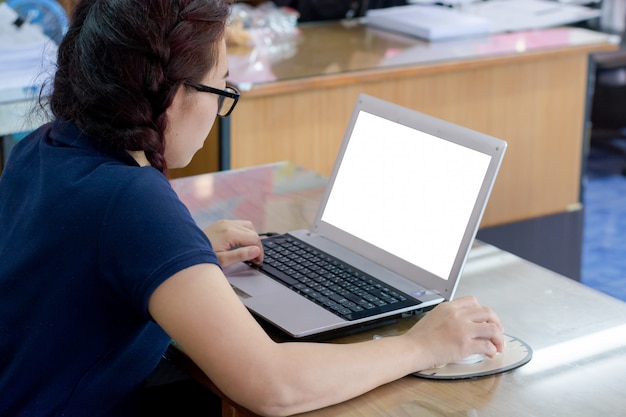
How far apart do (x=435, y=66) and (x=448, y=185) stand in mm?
1289

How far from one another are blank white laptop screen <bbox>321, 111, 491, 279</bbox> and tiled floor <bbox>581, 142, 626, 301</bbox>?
1727mm

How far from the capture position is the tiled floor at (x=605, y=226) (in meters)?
3.14

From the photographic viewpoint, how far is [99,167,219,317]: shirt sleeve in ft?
3.38

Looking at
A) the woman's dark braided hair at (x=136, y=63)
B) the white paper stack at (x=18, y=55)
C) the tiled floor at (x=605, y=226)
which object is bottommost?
the tiled floor at (x=605, y=226)

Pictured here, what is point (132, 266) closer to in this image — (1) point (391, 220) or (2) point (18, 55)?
(1) point (391, 220)

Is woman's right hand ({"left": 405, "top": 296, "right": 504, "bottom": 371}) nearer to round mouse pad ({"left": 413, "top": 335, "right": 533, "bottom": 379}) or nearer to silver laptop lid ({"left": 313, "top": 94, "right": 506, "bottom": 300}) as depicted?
round mouse pad ({"left": 413, "top": 335, "right": 533, "bottom": 379})

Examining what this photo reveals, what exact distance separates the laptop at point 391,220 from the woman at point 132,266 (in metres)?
0.11

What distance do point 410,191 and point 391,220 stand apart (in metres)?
0.05

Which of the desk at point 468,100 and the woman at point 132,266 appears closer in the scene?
the woman at point 132,266

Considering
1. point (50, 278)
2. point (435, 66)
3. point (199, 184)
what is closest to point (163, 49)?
point (50, 278)

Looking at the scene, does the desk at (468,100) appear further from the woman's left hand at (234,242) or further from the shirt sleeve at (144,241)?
the shirt sleeve at (144,241)

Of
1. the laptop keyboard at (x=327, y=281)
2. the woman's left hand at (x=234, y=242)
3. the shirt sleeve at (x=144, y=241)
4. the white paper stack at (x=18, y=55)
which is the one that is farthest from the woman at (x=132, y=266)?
the white paper stack at (x=18, y=55)

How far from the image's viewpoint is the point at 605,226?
3590mm

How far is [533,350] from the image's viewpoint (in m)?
1.21
